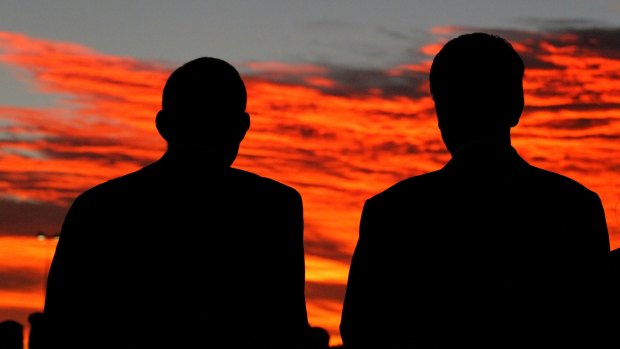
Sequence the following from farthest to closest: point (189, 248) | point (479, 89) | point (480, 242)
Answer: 1. point (189, 248)
2. point (479, 89)
3. point (480, 242)

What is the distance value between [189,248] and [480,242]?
158cm

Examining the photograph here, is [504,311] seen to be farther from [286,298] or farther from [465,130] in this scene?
[286,298]

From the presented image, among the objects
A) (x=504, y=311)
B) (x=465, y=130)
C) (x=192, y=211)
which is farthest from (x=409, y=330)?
(x=192, y=211)

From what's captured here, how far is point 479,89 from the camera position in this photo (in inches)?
218

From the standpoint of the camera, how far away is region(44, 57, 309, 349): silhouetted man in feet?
20.0

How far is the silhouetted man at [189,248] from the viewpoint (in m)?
6.11

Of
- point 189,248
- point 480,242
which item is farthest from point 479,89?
point 189,248

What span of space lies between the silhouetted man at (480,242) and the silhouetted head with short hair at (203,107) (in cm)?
107

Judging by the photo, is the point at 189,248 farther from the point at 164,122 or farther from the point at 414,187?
the point at 414,187

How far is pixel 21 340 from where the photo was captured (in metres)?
17.7

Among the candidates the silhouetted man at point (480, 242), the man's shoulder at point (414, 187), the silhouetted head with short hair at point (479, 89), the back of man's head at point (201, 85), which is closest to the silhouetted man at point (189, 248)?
the back of man's head at point (201, 85)

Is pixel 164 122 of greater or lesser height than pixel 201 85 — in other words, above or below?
below

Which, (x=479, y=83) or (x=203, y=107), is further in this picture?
(x=203, y=107)

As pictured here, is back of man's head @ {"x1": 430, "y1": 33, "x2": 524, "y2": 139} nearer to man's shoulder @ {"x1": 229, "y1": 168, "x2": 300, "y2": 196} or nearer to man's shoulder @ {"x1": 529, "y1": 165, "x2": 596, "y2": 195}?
man's shoulder @ {"x1": 529, "y1": 165, "x2": 596, "y2": 195}
